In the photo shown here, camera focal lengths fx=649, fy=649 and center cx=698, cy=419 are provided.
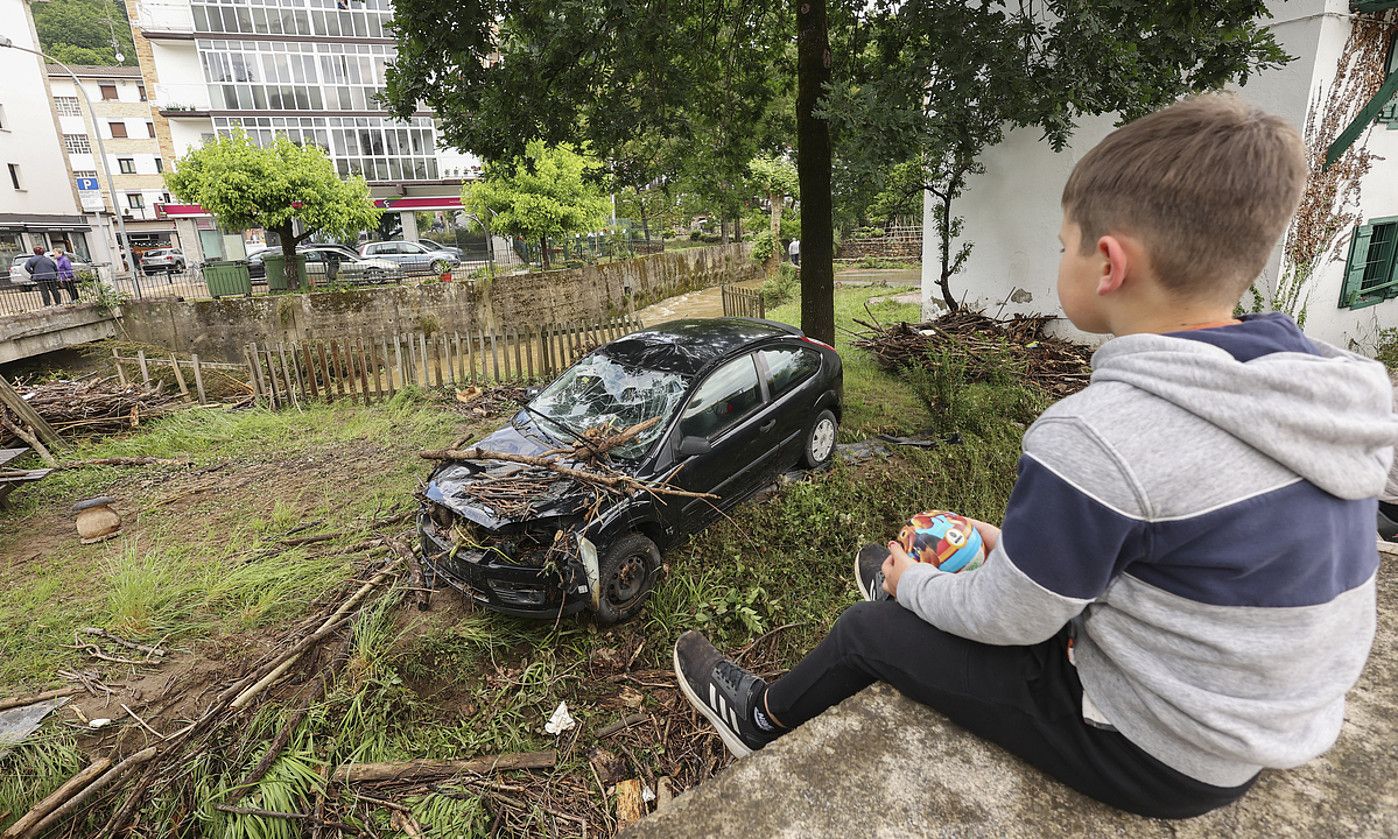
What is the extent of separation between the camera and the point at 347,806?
3.19 m

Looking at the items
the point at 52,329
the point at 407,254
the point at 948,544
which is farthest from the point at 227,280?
the point at 948,544

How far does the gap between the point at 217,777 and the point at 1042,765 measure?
3.85 m

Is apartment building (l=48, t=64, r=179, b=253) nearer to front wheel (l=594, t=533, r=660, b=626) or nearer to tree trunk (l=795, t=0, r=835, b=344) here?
tree trunk (l=795, t=0, r=835, b=344)

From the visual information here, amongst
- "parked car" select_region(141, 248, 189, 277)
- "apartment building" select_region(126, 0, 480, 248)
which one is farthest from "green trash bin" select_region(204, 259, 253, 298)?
"apartment building" select_region(126, 0, 480, 248)

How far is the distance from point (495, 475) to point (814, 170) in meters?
4.80

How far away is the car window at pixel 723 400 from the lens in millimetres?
4840

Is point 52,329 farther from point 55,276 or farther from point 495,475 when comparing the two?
point 495,475

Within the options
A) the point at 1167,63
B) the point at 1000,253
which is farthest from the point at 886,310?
the point at 1167,63

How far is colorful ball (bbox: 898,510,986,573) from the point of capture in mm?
2000

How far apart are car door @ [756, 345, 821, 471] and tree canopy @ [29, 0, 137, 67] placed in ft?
229

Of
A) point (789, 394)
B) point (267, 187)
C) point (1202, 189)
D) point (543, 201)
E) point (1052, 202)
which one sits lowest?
point (789, 394)

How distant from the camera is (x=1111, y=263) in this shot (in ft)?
4.00

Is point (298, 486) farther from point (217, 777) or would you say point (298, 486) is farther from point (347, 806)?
point (347, 806)

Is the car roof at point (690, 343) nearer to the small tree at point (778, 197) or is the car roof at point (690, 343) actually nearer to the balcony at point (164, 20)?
the small tree at point (778, 197)
